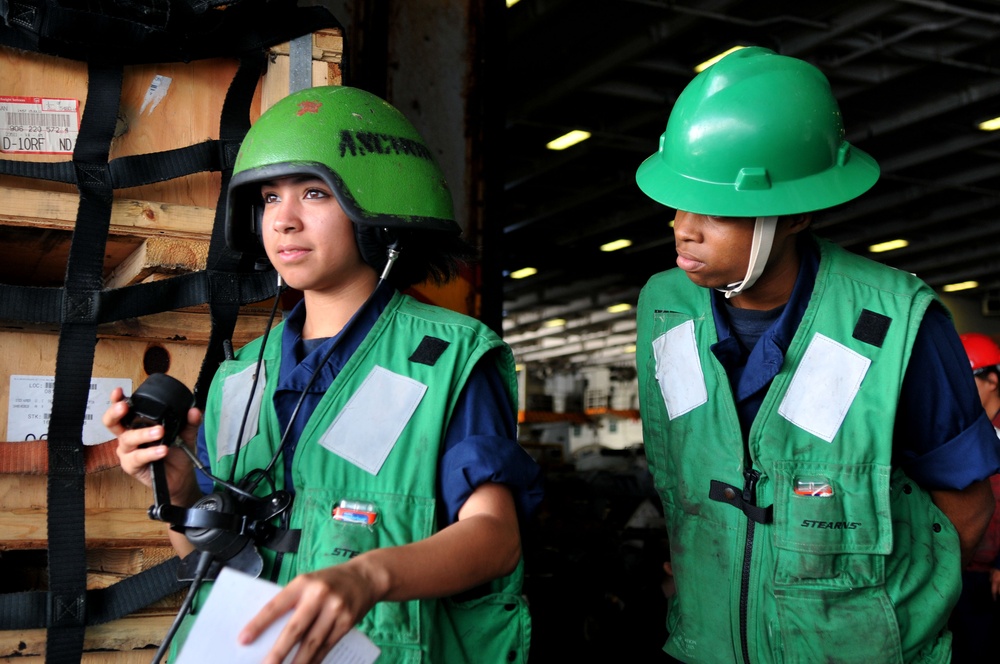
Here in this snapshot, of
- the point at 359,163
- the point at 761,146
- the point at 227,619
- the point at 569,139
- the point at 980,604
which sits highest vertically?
the point at 569,139

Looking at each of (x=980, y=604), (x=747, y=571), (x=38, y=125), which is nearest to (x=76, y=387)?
(x=38, y=125)

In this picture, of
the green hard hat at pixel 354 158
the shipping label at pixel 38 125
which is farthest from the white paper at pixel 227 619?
the shipping label at pixel 38 125

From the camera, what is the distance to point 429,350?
1.76 meters

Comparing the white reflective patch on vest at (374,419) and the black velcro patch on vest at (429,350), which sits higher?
the black velcro patch on vest at (429,350)

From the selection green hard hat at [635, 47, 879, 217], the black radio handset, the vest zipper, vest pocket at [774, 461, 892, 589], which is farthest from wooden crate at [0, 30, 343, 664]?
vest pocket at [774, 461, 892, 589]

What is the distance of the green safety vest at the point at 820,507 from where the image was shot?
195 centimetres

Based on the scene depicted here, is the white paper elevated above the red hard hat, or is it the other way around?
the red hard hat

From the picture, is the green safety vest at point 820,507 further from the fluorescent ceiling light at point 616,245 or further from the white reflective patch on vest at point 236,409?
the fluorescent ceiling light at point 616,245

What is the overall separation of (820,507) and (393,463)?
0.93 metres

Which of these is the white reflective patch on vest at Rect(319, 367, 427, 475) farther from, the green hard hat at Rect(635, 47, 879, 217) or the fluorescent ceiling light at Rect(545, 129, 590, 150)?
the fluorescent ceiling light at Rect(545, 129, 590, 150)

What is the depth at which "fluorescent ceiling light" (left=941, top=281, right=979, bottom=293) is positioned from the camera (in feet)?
55.8

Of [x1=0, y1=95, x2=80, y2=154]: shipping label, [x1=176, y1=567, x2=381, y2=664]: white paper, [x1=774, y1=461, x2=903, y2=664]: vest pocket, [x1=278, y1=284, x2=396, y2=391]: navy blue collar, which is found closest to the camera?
[x1=176, y1=567, x2=381, y2=664]: white paper

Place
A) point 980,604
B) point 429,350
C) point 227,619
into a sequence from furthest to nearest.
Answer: point 980,604, point 429,350, point 227,619

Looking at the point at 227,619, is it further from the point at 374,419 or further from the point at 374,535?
the point at 374,419
